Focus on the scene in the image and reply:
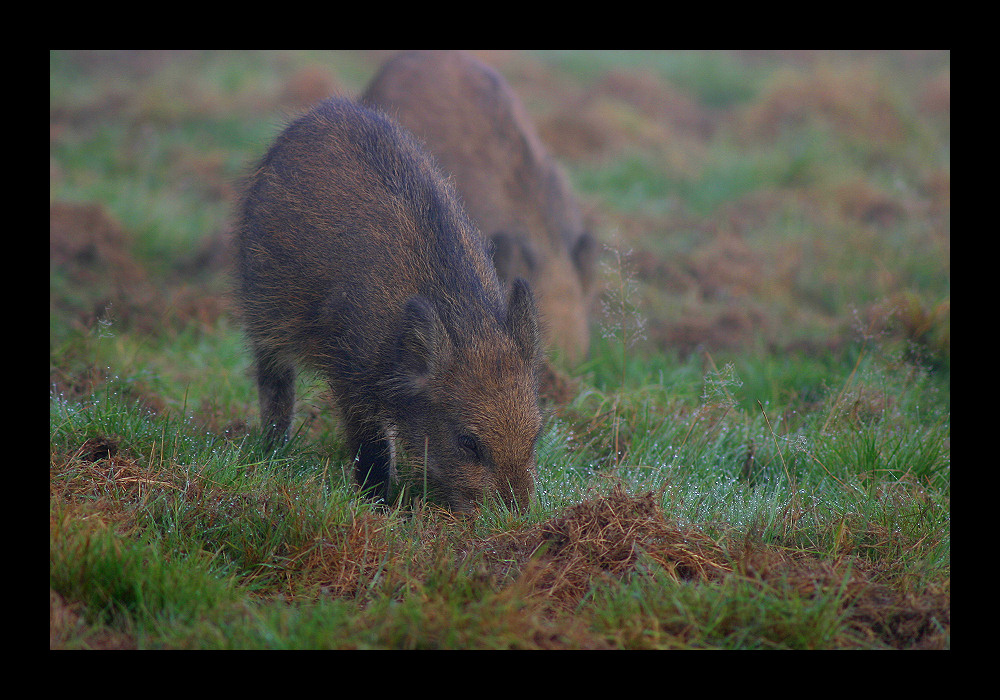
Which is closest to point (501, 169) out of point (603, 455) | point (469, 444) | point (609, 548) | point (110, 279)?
point (603, 455)

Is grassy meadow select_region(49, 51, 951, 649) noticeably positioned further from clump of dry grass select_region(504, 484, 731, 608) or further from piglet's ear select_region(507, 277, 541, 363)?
piglet's ear select_region(507, 277, 541, 363)

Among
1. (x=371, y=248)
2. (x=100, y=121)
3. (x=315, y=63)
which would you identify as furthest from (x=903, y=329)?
(x=315, y=63)

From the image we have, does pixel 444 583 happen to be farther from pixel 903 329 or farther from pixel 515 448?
pixel 903 329

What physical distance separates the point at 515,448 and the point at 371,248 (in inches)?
51.8

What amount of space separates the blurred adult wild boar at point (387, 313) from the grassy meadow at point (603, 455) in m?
0.28

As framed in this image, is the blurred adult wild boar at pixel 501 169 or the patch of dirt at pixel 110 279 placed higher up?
the blurred adult wild boar at pixel 501 169

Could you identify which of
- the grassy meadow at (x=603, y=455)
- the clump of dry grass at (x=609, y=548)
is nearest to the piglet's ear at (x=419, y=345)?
the grassy meadow at (x=603, y=455)

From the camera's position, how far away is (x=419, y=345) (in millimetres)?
4242

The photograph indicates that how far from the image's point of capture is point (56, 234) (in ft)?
27.0

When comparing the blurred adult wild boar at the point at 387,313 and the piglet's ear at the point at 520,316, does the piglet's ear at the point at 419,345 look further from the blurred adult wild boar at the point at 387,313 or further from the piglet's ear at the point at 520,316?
the piglet's ear at the point at 520,316

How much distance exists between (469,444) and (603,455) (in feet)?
3.89

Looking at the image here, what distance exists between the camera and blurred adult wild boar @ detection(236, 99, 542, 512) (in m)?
4.20

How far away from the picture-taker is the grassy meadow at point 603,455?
3.18 metres

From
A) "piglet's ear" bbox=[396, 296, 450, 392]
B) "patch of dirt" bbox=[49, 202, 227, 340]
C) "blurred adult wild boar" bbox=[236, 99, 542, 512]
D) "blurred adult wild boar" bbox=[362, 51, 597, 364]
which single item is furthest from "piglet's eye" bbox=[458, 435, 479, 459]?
"patch of dirt" bbox=[49, 202, 227, 340]
